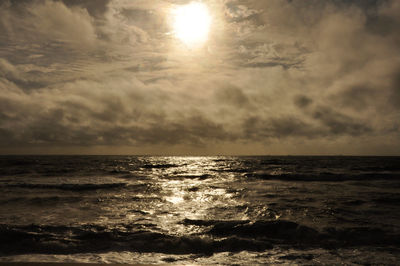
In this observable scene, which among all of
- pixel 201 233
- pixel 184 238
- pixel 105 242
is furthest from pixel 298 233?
pixel 105 242

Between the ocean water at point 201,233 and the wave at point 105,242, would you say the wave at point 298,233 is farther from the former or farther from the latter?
the wave at point 105,242

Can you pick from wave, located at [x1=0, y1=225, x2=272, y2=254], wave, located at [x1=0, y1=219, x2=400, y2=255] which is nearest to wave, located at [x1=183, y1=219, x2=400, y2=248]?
wave, located at [x1=0, y1=219, x2=400, y2=255]

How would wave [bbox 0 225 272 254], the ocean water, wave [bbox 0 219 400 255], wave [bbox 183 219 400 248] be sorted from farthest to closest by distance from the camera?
wave [bbox 183 219 400 248], wave [bbox 0 219 400 255], wave [bbox 0 225 272 254], the ocean water

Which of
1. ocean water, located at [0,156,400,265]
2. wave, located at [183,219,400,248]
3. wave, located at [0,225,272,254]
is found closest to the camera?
ocean water, located at [0,156,400,265]

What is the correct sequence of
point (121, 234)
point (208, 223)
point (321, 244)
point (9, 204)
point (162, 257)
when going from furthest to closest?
point (9, 204) → point (208, 223) → point (121, 234) → point (321, 244) → point (162, 257)

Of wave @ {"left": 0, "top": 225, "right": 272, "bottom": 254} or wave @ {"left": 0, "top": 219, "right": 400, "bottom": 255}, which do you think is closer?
wave @ {"left": 0, "top": 225, "right": 272, "bottom": 254}

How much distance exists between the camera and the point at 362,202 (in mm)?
15195

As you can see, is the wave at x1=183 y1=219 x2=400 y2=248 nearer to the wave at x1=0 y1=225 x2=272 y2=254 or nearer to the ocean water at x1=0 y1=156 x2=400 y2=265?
the ocean water at x1=0 y1=156 x2=400 y2=265

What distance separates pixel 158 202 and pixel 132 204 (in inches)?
56.2

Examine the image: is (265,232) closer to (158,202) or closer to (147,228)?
(147,228)

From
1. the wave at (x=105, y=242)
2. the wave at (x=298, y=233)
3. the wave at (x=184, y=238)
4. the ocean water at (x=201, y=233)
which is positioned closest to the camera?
the ocean water at (x=201, y=233)

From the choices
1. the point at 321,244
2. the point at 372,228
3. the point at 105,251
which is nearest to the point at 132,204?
the point at 105,251

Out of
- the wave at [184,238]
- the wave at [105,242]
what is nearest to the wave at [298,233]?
the wave at [184,238]

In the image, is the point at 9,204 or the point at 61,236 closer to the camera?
the point at 61,236
